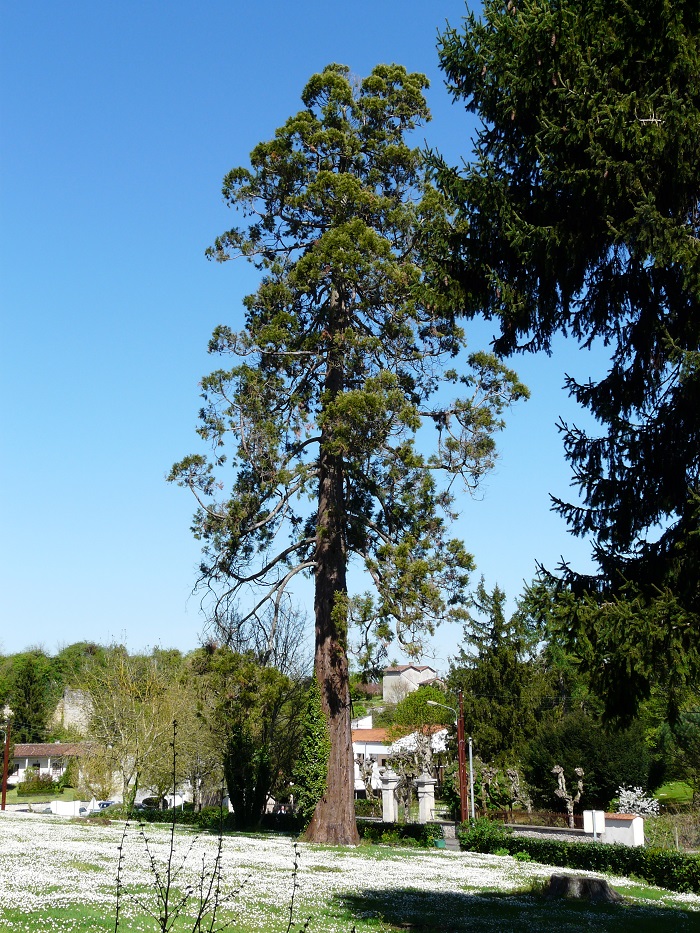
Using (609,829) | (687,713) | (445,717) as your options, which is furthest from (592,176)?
(445,717)

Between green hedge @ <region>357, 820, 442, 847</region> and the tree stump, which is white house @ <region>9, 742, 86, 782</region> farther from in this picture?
the tree stump

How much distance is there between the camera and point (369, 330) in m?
29.7

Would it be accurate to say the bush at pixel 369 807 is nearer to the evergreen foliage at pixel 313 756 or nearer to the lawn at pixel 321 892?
the evergreen foliage at pixel 313 756

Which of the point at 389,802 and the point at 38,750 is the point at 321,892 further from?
the point at 38,750

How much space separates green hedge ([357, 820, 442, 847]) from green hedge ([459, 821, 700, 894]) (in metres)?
1.13

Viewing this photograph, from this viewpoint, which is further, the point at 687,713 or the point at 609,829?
the point at 687,713

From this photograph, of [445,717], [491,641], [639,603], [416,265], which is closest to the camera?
[639,603]

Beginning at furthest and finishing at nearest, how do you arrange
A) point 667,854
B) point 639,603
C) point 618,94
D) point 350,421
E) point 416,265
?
point 416,265, point 350,421, point 667,854, point 618,94, point 639,603

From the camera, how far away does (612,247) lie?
35.6 ft

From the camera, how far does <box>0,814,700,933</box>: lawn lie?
1199 centimetres

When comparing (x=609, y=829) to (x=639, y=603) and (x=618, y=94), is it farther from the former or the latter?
(x=618, y=94)

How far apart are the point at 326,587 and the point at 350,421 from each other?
→ 17.6ft

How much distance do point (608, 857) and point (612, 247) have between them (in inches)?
747

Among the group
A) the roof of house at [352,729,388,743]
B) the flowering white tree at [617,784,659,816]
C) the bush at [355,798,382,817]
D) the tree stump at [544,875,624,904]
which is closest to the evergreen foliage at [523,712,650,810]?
the flowering white tree at [617,784,659,816]
